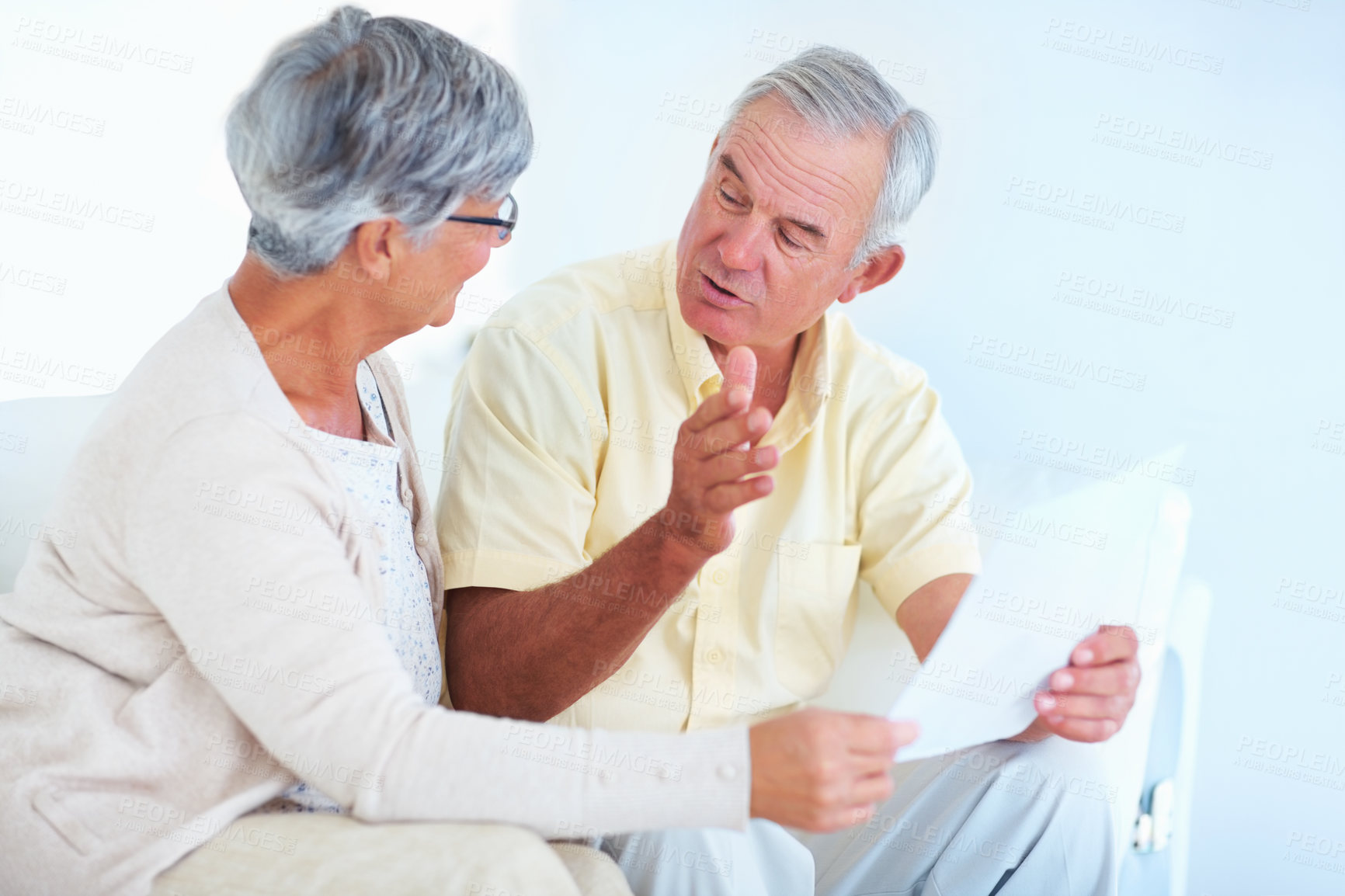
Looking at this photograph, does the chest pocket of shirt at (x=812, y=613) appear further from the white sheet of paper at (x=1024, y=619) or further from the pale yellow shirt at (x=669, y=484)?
the white sheet of paper at (x=1024, y=619)

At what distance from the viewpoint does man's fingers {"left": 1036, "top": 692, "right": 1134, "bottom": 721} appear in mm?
1613

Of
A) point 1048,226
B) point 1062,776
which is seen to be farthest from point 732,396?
point 1048,226

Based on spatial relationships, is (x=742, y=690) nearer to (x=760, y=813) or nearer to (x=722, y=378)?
(x=722, y=378)

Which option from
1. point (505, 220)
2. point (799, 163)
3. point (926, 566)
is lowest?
point (926, 566)

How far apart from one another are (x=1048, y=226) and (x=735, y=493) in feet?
4.59

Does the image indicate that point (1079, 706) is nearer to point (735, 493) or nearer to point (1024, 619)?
point (1024, 619)

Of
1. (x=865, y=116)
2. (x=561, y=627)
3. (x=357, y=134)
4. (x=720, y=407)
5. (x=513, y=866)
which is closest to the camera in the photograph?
(x=513, y=866)

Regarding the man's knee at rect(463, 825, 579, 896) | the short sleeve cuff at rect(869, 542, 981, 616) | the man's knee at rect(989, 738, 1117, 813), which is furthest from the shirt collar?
the man's knee at rect(463, 825, 579, 896)

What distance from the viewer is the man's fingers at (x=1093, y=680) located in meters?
1.62

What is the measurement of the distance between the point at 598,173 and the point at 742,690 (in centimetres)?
128

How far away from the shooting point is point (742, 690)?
1.83m

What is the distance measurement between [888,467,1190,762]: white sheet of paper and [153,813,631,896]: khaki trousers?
0.48 metres

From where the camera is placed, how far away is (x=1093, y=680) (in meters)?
1.64

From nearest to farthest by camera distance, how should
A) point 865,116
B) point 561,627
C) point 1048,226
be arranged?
point 561,627 < point 865,116 < point 1048,226
